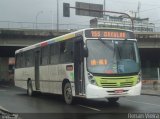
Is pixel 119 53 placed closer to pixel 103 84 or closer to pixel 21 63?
pixel 103 84

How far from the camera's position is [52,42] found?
2130 cm

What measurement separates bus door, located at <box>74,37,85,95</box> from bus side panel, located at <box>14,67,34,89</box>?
773cm

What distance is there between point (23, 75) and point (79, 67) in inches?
418

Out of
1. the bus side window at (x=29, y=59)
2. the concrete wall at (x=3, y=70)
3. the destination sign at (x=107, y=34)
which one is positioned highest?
the destination sign at (x=107, y=34)

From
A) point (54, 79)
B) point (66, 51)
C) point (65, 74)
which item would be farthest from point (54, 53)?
Result: point (65, 74)

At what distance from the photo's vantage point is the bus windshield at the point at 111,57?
1689 cm

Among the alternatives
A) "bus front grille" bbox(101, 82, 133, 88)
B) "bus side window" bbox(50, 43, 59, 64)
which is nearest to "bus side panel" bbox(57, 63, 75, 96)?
"bus side window" bbox(50, 43, 59, 64)

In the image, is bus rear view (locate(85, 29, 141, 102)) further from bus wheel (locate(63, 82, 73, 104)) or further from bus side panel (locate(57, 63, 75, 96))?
bus wheel (locate(63, 82, 73, 104))

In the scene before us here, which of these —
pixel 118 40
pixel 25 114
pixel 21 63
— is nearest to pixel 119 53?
pixel 118 40

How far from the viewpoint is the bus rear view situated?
16.7 meters

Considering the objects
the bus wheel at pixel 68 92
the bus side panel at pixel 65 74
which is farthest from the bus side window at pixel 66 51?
the bus wheel at pixel 68 92

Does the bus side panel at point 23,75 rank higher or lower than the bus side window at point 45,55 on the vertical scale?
lower

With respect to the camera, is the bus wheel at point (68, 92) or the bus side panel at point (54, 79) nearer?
the bus wheel at point (68, 92)

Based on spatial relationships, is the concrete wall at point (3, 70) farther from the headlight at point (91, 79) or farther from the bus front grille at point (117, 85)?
the bus front grille at point (117, 85)
